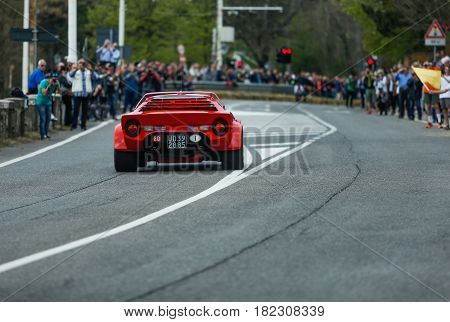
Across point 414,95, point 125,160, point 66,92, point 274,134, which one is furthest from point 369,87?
point 125,160

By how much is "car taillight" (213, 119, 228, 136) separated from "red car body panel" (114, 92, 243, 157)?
1.2 inches

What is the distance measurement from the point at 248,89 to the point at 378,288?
65.0 meters

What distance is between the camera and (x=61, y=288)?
8.34 meters

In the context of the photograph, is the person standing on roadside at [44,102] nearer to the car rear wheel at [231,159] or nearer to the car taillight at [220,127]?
the car rear wheel at [231,159]

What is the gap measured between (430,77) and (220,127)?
1548cm

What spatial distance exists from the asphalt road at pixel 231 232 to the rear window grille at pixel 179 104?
3.07ft

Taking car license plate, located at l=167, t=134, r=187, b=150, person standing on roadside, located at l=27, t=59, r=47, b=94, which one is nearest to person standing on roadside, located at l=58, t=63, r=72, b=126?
person standing on roadside, located at l=27, t=59, r=47, b=94

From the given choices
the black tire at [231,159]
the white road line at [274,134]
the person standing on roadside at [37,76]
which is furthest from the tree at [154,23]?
the black tire at [231,159]

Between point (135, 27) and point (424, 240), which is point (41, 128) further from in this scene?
point (135, 27)

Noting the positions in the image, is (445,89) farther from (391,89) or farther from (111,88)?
(391,89)

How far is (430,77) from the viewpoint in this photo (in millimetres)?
31859

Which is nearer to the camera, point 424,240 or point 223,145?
point 424,240
